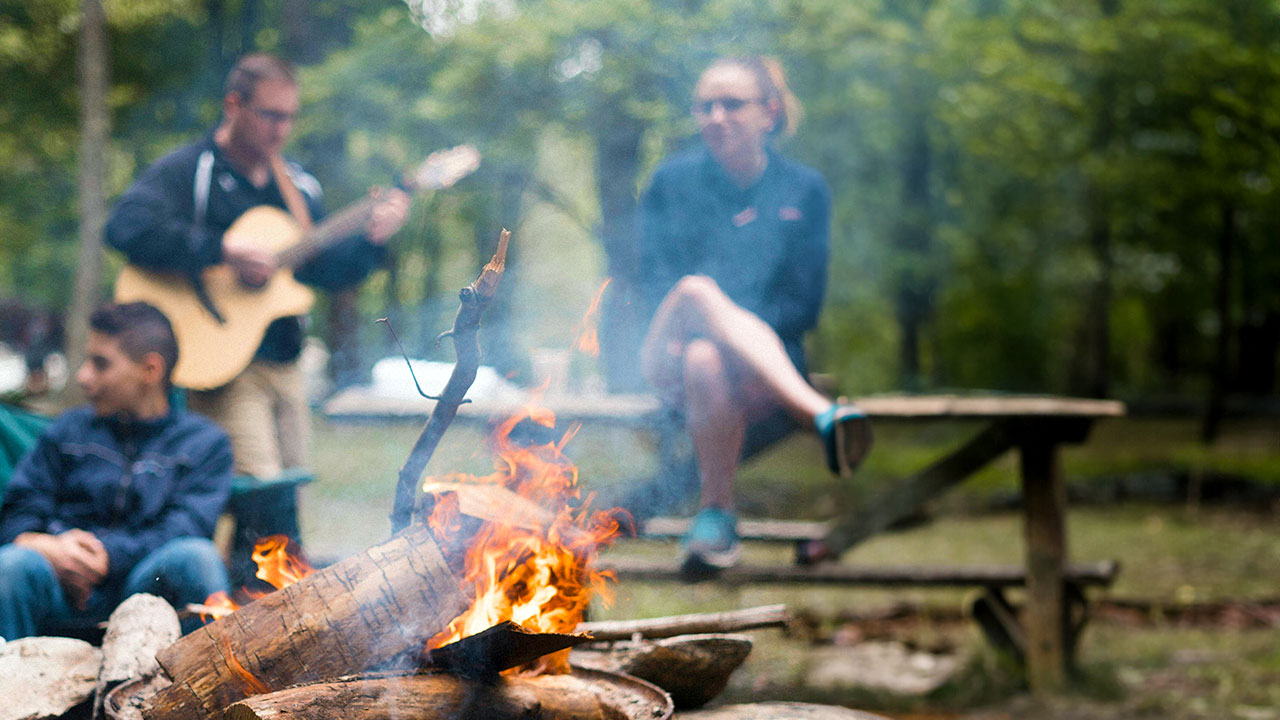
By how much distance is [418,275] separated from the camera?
639 inches

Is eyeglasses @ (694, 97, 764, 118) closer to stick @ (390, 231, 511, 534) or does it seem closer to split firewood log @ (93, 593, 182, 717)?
stick @ (390, 231, 511, 534)

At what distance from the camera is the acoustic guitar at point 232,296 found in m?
3.38

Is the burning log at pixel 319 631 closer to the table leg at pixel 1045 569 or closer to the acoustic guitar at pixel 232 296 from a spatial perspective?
the acoustic guitar at pixel 232 296

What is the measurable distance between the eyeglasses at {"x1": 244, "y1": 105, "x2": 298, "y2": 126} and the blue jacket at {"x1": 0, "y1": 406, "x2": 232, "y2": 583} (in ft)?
4.07

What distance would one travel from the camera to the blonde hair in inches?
139

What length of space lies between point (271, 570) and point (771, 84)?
7.95ft

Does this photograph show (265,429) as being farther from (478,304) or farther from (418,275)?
(418,275)

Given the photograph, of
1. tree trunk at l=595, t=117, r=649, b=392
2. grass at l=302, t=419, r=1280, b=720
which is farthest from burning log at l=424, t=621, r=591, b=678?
tree trunk at l=595, t=117, r=649, b=392

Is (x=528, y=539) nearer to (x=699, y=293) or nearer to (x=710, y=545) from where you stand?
(x=710, y=545)

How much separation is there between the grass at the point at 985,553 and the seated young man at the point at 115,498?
703 mm

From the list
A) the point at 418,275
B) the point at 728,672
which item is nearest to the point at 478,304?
the point at 728,672

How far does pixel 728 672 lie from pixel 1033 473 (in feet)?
7.69

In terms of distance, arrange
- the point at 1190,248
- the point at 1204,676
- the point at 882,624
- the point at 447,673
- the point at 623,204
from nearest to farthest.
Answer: the point at 447,673
the point at 1204,676
the point at 882,624
the point at 623,204
the point at 1190,248

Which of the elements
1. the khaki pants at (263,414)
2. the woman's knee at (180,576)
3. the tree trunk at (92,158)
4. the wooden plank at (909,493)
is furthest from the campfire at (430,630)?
the tree trunk at (92,158)
